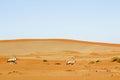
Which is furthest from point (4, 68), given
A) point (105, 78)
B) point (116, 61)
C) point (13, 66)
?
point (116, 61)

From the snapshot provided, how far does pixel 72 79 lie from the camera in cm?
1728

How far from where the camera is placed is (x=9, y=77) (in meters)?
18.2

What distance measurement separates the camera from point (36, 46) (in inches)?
2687

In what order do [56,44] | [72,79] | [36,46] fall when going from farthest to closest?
[56,44]
[36,46]
[72,79]

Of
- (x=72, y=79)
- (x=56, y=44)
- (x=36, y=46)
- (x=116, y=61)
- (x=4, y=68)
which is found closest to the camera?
(x=72, y=79)

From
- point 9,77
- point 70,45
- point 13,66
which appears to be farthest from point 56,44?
point 9,77

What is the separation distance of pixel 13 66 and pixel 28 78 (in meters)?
7.14

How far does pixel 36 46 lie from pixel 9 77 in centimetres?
5015

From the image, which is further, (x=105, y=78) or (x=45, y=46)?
(x=45, y=46)

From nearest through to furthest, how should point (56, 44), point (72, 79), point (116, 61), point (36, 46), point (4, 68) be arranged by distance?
point (72, 79)
point (4, 68)
point (116, 61)
point (36, 46)
point (56, 44)

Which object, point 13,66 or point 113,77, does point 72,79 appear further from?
point 13,66

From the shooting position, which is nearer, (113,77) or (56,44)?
(113,77)

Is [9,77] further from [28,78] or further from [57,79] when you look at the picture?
[57,79]

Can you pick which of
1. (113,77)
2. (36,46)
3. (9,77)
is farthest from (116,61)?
(36,46)
